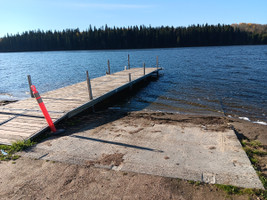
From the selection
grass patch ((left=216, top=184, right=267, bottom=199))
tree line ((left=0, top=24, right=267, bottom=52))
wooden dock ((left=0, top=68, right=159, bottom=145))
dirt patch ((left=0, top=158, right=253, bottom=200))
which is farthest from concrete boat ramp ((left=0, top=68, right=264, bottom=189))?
tree line ((left=0, top=24, right=267, bottom=52))

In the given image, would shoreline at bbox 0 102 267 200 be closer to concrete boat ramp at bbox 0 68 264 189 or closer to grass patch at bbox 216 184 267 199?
grass patch at bbox 216 184 267 199

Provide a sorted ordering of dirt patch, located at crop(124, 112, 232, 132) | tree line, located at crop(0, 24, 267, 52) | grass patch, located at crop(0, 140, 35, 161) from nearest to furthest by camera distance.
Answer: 1. grass patch, located at crop(0, 140, 35, 161)
2. dirt patch, located at crop(124, 112, 232, 132)
3. tree line, located at crop(0, 24, 267, 52)

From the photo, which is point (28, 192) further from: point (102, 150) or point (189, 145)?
point (189, 145)

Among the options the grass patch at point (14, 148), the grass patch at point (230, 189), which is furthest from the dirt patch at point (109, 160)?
the grass patch at point (230, 189)

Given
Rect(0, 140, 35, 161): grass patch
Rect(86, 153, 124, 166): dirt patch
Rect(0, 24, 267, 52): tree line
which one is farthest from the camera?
Rect(0, 24, 267, 52): tree line

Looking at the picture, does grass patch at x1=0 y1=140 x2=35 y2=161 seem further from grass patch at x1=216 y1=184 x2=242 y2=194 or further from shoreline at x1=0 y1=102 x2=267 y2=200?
grass patch at x1=216 y1=184 x2=242 y2=194

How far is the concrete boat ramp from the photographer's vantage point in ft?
14.5

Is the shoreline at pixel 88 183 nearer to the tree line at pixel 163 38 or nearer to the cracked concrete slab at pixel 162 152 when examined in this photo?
the cracked concrete slab at pixel 162 152

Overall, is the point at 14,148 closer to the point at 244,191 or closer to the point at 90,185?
the point at 90,185

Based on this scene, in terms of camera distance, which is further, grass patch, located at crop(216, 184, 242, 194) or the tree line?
the tree line

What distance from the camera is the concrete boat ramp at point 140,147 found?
4434 mm

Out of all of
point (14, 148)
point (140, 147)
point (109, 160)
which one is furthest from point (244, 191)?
point (14, 148)

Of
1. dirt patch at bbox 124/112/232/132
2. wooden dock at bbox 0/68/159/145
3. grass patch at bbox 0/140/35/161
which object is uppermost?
wooden dock at bbox 0/68/159/145

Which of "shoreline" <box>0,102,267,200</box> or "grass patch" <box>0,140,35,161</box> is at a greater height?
"grass patch" <box>0,140,35,161</box>
